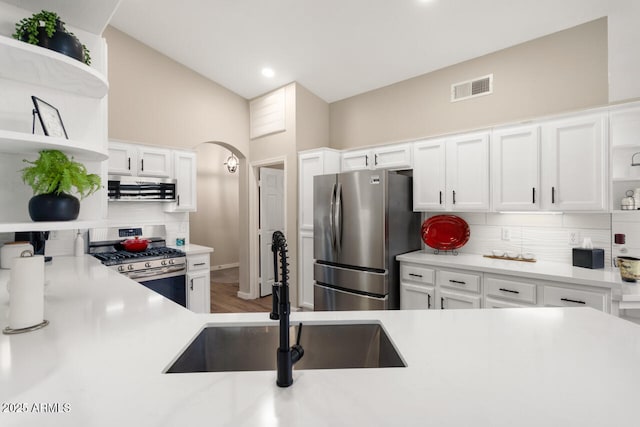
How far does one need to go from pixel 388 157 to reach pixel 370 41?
1213 mm

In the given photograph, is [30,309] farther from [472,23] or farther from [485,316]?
[472,23]

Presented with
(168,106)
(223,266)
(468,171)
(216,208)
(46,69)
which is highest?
(168,106)

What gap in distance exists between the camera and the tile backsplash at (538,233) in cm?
263

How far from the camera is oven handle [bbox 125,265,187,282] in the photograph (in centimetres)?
310

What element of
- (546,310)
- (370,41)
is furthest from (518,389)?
(370,41)

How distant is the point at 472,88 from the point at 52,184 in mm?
3587

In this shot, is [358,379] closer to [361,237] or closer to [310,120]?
[361,237]

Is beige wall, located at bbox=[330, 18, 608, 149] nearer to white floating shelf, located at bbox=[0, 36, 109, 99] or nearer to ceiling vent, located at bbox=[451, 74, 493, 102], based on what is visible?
ceiling vent, located at bbox=[451, 74, 493, 102]

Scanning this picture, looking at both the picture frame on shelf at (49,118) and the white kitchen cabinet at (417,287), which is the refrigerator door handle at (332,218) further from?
the picture frame on shelf at (49,118)

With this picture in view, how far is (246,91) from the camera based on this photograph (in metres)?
4.61

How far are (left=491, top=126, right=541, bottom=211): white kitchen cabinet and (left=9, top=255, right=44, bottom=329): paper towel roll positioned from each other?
316 centimetres

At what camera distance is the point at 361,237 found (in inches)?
127

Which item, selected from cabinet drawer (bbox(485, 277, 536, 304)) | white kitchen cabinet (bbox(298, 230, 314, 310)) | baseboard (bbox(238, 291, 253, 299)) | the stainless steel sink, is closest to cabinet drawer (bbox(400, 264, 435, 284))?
cabinet drawer (bbox(485, 277, 536, 304))

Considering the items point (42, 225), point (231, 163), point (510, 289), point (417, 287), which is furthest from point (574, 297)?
point (231, 163)
